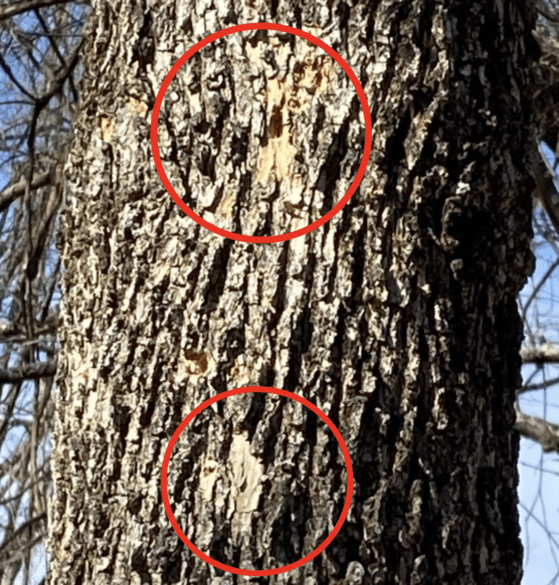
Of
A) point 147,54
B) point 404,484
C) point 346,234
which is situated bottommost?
point 404,484

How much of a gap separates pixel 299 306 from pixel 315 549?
33 centimetres

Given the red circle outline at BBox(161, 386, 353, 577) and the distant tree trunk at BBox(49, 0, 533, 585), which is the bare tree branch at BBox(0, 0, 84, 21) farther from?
the red circle outline at BBox(161, 386, 353, 577)

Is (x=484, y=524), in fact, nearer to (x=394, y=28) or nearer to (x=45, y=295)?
(x=394, y=28)

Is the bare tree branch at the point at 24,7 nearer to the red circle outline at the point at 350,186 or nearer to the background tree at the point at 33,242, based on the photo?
the background tree at the point at 33,242

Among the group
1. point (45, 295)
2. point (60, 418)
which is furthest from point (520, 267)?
point (45, 295)

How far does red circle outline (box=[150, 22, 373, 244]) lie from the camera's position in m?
1.26

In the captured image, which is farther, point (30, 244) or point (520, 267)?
point (30, 244)

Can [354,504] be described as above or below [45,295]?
below

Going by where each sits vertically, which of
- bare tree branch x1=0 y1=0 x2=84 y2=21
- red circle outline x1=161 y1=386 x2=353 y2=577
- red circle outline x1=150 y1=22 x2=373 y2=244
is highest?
bare tree branch x1=0 y1=0 x2=84 y2=21

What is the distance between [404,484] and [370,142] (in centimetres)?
48

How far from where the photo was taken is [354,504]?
124 cm

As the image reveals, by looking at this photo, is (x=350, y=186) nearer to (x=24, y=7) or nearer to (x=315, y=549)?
(x=315, y=549)

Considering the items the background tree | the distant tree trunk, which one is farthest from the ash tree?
the background tree

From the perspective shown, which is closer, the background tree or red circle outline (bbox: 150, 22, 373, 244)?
red circle outline (bbox: 150, 22, 373, 244)
